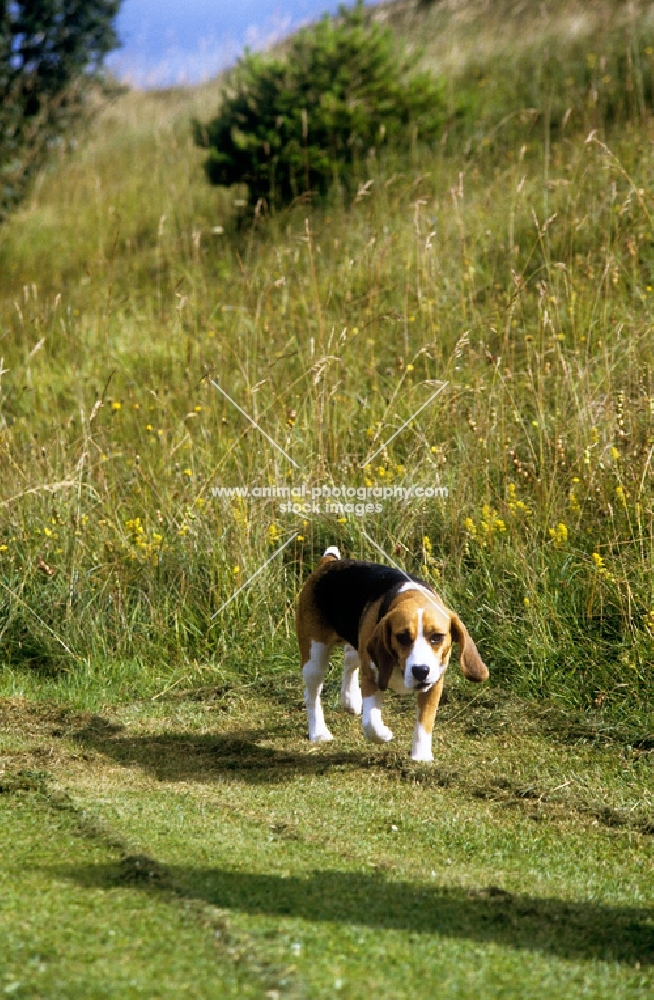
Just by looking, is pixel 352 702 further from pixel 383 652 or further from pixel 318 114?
pixel 318 114

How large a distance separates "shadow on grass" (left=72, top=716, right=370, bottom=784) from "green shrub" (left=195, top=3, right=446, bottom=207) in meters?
6.87

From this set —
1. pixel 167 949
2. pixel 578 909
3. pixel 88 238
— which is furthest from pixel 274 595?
pixel 88 238

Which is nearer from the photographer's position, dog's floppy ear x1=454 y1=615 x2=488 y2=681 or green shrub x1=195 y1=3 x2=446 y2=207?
dog's floppy ear x1=454 y1=615 x2=488 y2=681

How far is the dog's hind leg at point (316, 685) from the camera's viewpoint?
4762 millimetres

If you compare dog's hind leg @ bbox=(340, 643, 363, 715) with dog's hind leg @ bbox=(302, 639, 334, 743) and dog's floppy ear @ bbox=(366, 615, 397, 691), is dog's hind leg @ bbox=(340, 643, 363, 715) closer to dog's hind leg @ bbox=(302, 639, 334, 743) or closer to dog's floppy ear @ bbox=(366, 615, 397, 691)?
dog's hind leg @ bbox=(302, 639, 334, 743)

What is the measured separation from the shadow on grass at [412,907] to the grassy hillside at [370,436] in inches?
74.8

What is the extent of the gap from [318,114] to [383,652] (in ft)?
25.9

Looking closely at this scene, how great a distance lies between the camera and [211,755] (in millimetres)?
4938

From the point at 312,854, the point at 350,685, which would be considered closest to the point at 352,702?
the point at 350,685

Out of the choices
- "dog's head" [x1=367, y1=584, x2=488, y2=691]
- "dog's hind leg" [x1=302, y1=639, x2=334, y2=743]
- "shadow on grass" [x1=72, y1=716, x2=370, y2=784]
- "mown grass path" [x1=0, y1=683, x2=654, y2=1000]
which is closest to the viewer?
"mown grass path" [x1=0, y1=683, x2=654, y2=1000]

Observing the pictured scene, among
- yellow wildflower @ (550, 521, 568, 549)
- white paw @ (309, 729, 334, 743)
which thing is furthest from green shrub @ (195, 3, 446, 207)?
white paw @ (309, 729, 334, 743)

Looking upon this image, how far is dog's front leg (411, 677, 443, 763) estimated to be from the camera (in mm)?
4332

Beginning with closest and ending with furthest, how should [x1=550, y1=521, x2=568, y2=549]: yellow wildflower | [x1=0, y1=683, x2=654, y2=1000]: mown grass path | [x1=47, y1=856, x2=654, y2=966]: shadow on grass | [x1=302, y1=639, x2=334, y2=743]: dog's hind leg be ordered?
[x1=0, y1=683, x2=654, y2=1000]: mown grass path → [x1=47, y1=856, x2=654, y2=966]: shadow on grass → [x1=302, y1=639, x2=334, y2=743]: dog's hind leg → [x1=550, y1=521, x2=568, y2=549]: yellow wildflower

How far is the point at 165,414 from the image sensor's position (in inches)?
289
